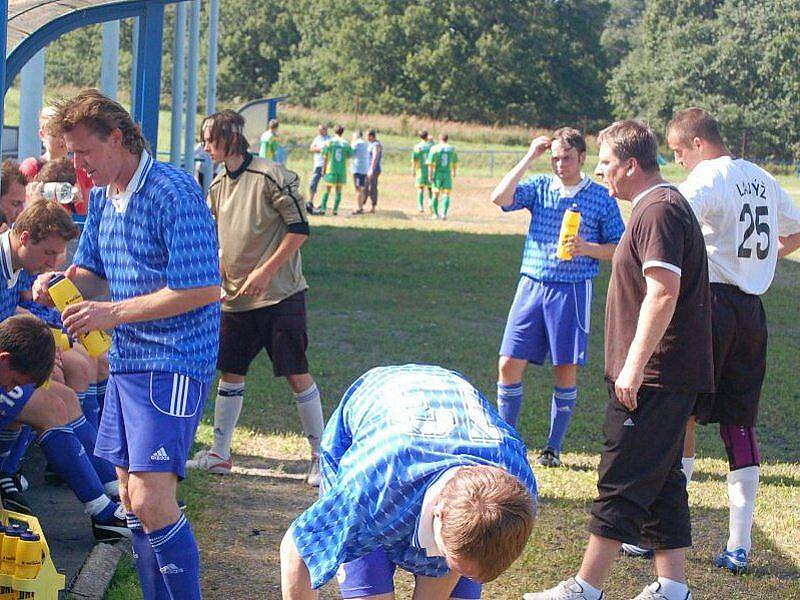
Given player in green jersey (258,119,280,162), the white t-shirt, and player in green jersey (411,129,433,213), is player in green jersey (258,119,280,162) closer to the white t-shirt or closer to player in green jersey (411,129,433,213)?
player in green jersey (411,129,433,213)

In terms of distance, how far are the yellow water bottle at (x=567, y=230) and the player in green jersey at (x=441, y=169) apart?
747 inches

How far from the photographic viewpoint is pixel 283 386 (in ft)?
28.4

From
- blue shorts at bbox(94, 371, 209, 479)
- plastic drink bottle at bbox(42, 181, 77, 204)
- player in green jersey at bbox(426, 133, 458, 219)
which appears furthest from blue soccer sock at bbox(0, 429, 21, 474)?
player in green jersey at bbox(426, 133, 458, 219)

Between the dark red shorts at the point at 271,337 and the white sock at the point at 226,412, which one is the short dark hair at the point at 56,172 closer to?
the dark red shorts at the point at 271,337

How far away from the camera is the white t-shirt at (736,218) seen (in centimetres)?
513

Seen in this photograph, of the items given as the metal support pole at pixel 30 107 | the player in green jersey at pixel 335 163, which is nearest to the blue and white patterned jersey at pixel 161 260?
the metal support pole at pixel 30 107

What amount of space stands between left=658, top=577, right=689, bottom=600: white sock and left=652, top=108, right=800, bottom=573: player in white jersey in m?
0.76

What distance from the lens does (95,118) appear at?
3770 mm

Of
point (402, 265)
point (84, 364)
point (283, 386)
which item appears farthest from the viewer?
point (402, 265)

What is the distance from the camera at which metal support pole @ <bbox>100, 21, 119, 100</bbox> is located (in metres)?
9.76

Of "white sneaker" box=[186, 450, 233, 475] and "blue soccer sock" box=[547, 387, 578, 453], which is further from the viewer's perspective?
"blue soccer sock" box=[547, 387, 578, 453]

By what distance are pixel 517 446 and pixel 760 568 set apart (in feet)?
9.84

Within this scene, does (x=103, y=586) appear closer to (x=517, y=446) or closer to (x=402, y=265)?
(x=517, y=446)

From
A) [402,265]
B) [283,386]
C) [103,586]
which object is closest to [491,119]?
[402,265]
